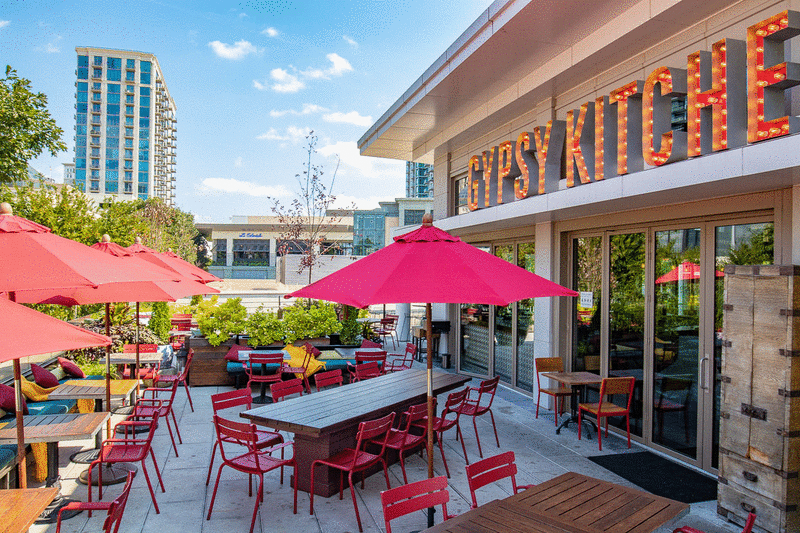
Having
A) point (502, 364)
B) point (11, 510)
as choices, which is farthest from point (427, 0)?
point (11, 510)

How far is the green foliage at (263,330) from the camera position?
11156mm

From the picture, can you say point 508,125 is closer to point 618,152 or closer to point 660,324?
point 618,152

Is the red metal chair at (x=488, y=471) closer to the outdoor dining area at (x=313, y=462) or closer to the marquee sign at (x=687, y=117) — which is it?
the outdoor dining area at (x=313, y=462)

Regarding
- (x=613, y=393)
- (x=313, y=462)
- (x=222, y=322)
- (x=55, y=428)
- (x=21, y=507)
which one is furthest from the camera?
(x=222, y=322)

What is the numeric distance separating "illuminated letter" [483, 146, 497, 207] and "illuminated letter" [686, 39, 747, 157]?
450 cm

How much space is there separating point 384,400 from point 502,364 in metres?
5.50

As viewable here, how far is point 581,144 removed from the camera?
23.9 ft

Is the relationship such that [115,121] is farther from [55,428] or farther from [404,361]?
[55,428]

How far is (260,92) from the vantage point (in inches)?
2501

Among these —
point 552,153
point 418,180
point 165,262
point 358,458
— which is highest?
point 418,180

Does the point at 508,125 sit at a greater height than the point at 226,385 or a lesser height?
greater

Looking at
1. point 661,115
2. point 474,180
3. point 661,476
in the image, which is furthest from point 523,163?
point 661,476

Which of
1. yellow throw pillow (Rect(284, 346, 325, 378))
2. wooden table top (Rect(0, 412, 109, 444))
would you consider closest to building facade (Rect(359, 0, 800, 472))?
yellow throw pillow (Rect(284, 346, 325, 378))

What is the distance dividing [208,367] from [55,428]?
19.0ft
